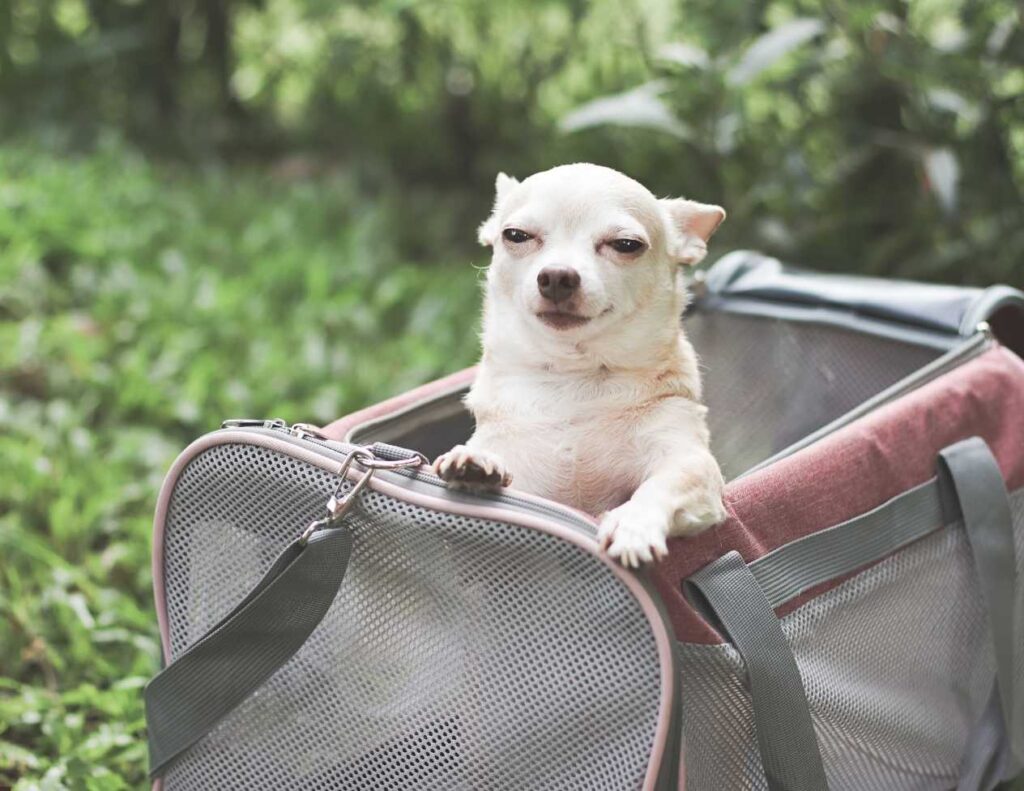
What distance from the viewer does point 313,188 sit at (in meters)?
5.36

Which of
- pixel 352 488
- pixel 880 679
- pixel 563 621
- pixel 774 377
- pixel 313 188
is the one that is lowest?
pixel 313 188

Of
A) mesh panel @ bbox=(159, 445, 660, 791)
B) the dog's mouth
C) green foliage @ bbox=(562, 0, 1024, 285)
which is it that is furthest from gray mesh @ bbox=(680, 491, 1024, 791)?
green foliage @ bbox=(562, 0, 1024, 285)

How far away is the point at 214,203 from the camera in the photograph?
5.05m

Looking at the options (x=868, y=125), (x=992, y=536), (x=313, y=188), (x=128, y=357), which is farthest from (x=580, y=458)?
(x=313, y=188)

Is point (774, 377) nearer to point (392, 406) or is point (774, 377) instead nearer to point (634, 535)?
point (392, 406)

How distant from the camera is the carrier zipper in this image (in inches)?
61.7

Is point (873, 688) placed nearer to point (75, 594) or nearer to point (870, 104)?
point (75, 594)

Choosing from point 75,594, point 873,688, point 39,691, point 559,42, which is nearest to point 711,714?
point 873,688

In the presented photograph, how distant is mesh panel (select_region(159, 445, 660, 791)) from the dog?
225 millimetres

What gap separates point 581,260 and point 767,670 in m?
0.65

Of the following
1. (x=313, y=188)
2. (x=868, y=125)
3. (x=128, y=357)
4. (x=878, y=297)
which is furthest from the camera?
(x=313, y=188)

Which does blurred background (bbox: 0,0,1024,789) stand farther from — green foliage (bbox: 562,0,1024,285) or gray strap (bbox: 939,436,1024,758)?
gray strap (bbox: 939,436,1024,758)

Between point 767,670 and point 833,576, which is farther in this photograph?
point 833,576

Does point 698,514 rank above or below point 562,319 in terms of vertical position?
below
